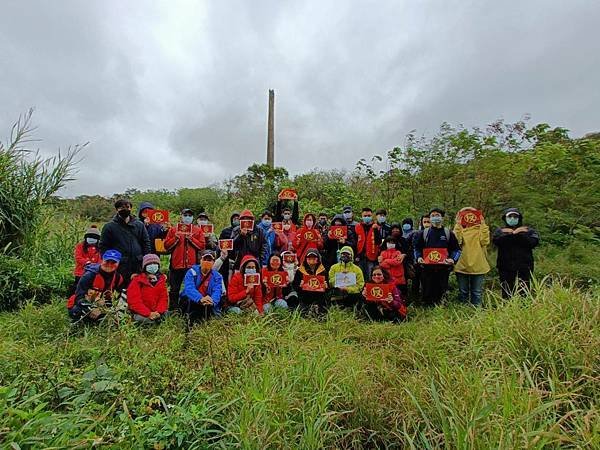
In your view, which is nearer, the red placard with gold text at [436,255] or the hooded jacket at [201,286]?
the hooded jacket at [201,286]

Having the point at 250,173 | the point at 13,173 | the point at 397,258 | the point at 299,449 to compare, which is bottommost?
the point at 299,449

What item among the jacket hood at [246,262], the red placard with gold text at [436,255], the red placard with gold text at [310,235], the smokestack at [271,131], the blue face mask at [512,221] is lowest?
the jacket hood at [246,262]

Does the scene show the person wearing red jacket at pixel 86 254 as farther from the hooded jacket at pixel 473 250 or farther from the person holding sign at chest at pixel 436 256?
the hooded jacket at pixel 473 250

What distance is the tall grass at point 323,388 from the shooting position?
1.95 m

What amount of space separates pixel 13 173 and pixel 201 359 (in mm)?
4929

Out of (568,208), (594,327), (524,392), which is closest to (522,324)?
(594,327)

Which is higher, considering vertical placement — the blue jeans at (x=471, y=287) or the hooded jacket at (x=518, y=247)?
the hooded jacket at (x=518, y=247)

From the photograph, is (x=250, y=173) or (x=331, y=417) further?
(x=250, y=173)

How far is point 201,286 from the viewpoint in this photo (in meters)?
4.75

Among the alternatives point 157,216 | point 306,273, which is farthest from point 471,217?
point 157,216

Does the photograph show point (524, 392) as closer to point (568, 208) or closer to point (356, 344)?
point (356, 344)

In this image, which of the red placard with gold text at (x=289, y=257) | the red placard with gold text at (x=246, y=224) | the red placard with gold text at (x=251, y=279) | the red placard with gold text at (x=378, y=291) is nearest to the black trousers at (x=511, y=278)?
the red placard with gold text at (x=378, y=291)

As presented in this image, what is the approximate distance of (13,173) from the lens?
5.92 metres

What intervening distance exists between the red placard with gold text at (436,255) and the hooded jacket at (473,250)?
24cm
